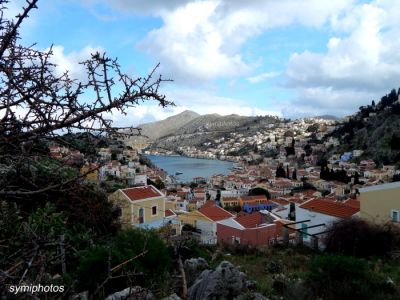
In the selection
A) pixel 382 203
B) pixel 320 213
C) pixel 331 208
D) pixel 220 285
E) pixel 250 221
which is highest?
pixel 220 285

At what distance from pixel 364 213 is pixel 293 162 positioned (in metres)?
75.0

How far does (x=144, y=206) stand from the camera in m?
16.5

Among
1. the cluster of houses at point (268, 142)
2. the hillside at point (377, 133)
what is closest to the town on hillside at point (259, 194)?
the cluster of houses at point (268, 142)

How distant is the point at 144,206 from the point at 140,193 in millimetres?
694

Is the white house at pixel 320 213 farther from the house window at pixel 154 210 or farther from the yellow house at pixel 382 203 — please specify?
the house window at pixel 154 210

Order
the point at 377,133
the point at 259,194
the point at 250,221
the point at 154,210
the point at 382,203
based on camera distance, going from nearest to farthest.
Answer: the point at 382,203 → the point at 154,210 → the point at 250,221 → the point at 259,194 → the point at 377,133

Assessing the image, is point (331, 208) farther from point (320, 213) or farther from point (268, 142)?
point (268, 142)

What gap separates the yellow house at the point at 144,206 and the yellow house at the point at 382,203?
8396mm

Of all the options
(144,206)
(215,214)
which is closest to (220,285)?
(144,206)

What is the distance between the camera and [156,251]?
5.96 m

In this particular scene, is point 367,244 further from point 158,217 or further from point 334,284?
point 158,217

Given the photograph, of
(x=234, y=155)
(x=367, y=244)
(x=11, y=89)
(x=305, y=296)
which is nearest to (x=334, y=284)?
(x=305, y=296)

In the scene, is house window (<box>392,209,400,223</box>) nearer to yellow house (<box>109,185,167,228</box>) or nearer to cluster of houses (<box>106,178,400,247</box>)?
cluster of houses (<box>106,178,400,247</box>)

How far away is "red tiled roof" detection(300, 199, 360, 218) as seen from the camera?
14170 mm
